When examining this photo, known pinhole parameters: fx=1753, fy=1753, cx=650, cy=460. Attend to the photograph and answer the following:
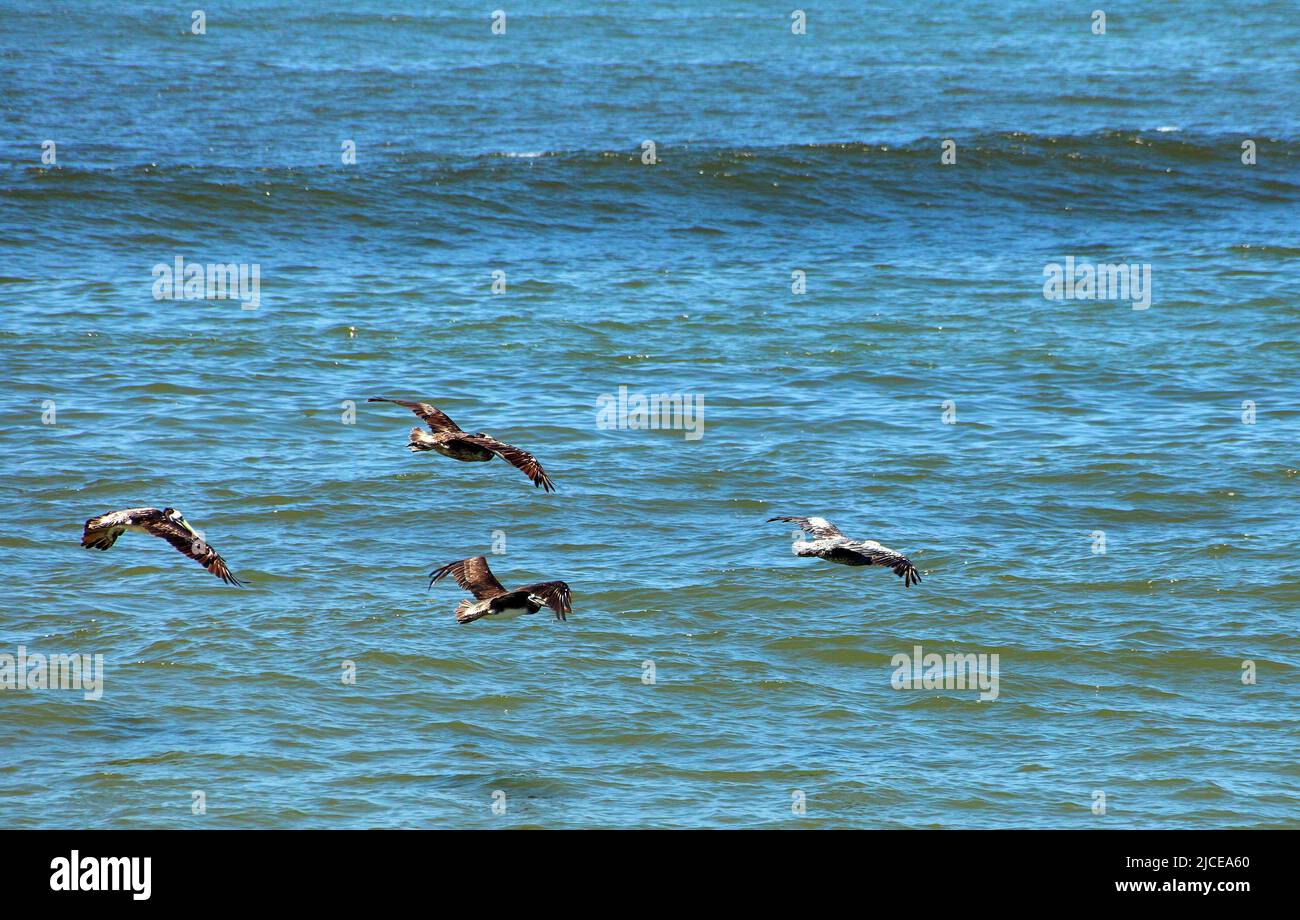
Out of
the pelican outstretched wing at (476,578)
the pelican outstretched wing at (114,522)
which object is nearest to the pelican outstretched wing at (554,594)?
the pelican outstretched wing at (476,578)

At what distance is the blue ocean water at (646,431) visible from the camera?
1631 centimetres

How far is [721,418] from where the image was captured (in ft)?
84.9

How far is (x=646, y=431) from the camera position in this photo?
83.6 feet

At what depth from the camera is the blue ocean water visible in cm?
1631

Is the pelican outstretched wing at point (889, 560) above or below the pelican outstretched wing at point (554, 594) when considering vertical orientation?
above

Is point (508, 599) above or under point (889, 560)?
under

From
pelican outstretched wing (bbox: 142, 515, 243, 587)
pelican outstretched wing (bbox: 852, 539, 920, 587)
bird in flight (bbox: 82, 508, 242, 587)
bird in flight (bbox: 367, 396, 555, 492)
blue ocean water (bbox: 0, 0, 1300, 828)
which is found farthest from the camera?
blue ocean water (bbox: 0, 0, 1300, 828)

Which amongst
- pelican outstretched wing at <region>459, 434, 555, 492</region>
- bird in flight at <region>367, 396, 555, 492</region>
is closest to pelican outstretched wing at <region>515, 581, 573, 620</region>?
pelican outstretched wing at <region>459, 434, 555, 492</region>

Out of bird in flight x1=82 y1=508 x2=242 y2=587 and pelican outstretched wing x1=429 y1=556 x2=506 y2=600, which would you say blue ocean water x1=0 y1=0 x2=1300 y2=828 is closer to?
pelican outstretched wing x1=429 y1=556 x2=506 y2=600

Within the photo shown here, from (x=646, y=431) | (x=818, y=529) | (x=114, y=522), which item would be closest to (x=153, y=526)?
(x=114, y=522)

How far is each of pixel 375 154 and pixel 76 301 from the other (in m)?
8.67

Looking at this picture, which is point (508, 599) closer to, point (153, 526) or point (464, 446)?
point (464, 446)

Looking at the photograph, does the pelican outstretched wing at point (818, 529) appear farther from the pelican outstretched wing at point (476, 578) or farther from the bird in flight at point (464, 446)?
the pelican outstretched wing at point (476, 578)

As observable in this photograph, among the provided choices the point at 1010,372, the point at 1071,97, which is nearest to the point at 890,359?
the point at 1010,372
